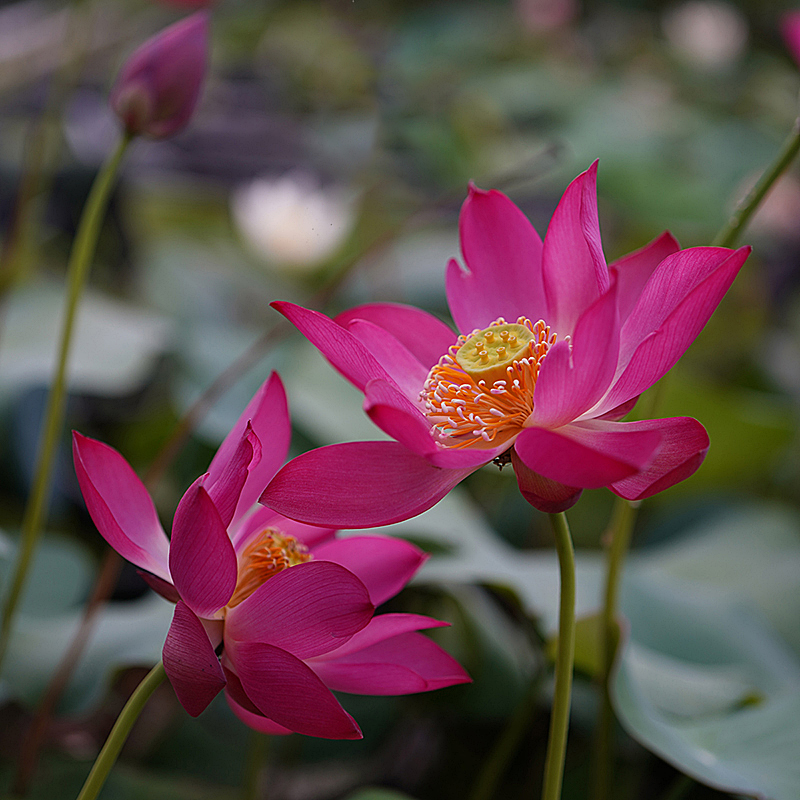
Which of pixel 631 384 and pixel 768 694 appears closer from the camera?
pixel 631 384

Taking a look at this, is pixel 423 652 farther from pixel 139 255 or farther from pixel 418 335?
pixel 139 255

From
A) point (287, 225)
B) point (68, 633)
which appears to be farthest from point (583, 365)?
point (287, 225)

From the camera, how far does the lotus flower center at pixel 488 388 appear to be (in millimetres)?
279

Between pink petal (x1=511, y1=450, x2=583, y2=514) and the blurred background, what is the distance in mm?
145

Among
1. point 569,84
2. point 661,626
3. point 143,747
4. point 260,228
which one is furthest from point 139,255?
point 569,84

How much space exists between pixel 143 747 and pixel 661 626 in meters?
0.38

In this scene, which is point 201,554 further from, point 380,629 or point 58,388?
point 58,388

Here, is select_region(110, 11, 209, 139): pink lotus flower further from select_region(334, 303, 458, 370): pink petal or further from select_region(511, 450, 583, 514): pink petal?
select_region(511, 450, 583, 514): pink petal

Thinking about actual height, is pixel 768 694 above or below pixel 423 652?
below

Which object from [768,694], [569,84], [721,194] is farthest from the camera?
[569,84]

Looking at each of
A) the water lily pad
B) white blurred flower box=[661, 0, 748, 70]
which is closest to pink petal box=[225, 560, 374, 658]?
the water lily pad

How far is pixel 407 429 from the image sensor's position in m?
0.22

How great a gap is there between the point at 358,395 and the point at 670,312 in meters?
0.52

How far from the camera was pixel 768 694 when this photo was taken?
0.46m
